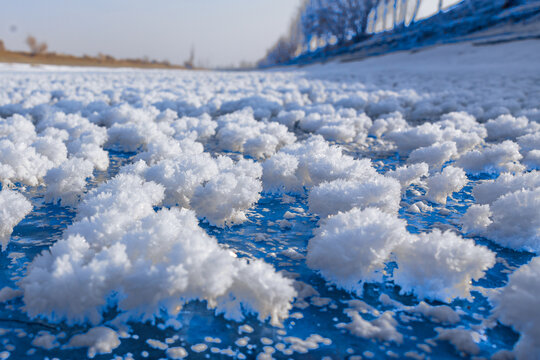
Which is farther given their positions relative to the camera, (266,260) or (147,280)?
(266,260)

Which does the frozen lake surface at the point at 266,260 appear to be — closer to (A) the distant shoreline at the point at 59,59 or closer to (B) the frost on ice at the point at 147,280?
(B) the frost on ice at the point at 147,280

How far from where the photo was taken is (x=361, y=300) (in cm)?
88

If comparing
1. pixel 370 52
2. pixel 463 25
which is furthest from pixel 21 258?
pixel 370 52

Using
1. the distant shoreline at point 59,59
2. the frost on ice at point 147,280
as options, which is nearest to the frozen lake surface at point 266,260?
the frost on ice at point 147,280

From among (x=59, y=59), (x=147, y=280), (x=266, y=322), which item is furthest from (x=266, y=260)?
(x=59, y=59)

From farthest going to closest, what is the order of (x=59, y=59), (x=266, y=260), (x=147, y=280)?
(x=59, y=59), (x=266, y=260), (x=147, y=280)

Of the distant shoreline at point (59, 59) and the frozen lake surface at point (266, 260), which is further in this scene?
the distant shoreline at point (59, 59)

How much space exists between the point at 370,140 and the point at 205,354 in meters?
2.26

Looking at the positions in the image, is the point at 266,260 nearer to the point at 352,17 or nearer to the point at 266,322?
the point at 266,322

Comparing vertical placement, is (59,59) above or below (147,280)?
above

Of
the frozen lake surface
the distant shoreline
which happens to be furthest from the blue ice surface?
the distant shoreline

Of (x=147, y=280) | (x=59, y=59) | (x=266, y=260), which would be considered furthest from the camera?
(x=59, y=59)

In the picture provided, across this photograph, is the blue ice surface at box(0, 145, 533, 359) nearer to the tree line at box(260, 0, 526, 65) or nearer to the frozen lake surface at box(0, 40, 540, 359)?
the frozen lake surface at box(0, 40, 540, 359)

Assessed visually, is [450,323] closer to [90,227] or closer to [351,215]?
[351,215]
